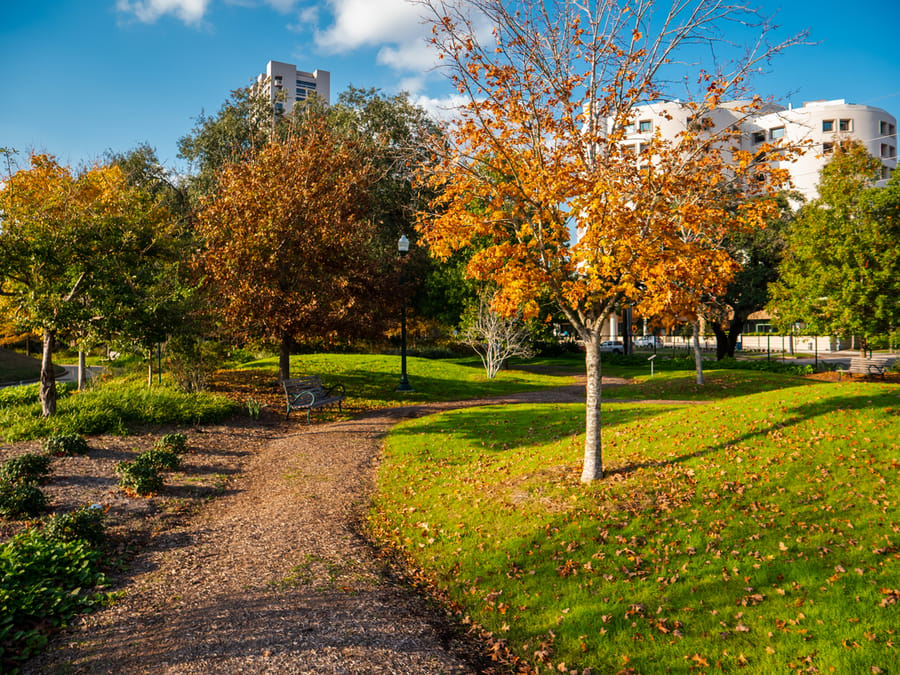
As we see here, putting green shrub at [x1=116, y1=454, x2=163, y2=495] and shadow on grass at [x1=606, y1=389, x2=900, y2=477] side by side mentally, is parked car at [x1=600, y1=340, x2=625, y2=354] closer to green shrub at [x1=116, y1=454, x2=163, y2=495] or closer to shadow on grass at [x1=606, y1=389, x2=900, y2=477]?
shadow on grass at [x1=606, y1=389, x2=900, y2=477]

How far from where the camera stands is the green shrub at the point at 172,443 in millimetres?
9381

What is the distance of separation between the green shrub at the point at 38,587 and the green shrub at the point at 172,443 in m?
3.38

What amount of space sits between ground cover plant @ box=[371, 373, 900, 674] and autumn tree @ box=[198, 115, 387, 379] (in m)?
7.11

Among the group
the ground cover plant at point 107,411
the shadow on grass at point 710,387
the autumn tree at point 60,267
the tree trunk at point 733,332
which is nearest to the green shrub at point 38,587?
the ground cover plant at point 107,411

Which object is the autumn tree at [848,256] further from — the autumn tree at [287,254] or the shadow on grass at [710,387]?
Answer: the autumn tree at [287,254]

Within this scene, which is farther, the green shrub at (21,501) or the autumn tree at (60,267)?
the autumn tree at (60,267)

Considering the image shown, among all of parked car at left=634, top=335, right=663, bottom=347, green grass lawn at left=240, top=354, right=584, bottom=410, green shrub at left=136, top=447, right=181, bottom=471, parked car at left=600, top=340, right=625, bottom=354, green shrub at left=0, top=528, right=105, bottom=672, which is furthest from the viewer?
parked car at left=634, top=335, right=663, bottom=347

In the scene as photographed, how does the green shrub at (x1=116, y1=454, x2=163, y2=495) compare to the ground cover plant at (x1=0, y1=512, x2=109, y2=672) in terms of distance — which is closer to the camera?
the ground cover plant at (x1=0, y1=512, x2=109, y2=672)

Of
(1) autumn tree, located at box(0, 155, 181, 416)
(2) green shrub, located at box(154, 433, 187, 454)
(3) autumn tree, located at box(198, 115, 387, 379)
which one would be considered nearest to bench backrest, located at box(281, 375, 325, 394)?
(3) autumn tree, located at box(198, 115, 387, 379)

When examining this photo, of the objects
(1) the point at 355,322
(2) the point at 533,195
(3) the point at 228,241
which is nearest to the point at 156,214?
(3) the point at 228,241

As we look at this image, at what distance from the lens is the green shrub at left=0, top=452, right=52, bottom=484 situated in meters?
7.52

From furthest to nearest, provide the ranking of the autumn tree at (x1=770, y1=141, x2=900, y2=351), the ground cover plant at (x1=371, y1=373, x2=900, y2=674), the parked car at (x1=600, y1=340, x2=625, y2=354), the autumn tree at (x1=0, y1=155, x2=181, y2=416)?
the parked car at (x1=600, y1=340, x2=625, y2=354) → the autumn tree at (x1=770, y1=141, x2=900, y2=351) → the autumn tree at (x1=0, y1=155, x2=181, y2=416) → the ground cover plant at (x1=371, y1=373, x2=900, y2=674)

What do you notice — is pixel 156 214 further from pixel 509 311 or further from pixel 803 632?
pixel 803 632

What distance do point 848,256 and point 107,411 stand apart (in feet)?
71.9
